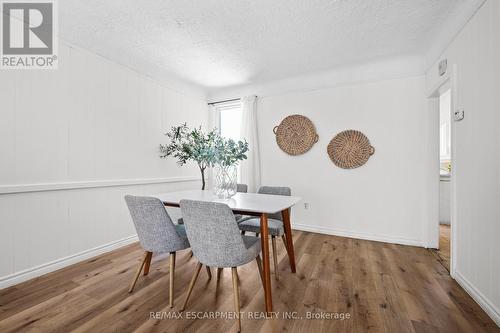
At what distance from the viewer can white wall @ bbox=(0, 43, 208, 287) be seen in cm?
200

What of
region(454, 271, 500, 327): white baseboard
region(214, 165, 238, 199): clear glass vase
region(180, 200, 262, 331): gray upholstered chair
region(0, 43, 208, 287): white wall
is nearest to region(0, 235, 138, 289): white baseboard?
region(0, 43, 208, 287): white wall

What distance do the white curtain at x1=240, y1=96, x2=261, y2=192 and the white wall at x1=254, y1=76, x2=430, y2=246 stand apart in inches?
15.3

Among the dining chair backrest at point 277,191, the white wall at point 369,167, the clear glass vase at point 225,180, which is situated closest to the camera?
the clear glass vase at point 225,180

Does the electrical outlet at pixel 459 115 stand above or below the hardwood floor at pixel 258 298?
above

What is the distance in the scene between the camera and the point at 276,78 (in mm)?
3699

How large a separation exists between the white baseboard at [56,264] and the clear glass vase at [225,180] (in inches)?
64.1

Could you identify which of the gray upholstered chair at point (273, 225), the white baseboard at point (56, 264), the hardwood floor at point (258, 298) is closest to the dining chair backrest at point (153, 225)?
the hardwood floor at point (258, 298)

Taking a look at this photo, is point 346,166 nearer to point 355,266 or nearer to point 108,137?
point 355,266

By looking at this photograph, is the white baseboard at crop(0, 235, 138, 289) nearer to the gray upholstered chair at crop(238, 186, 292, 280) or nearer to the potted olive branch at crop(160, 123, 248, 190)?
the potted olive branch at crop(160, 123, 248, 190)

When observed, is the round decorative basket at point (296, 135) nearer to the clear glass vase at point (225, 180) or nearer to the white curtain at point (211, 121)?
the white curtain at point (211, 121)

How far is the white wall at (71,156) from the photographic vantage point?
2.00m

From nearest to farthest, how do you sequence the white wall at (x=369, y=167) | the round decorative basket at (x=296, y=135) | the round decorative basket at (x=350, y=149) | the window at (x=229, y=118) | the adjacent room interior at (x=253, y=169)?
the adjacent room interior at (x=253, y=169), the white wall at (x=369, y=167), the round decorative basket at (x=350, y=149), the round decorative basket at (x=296, y=135), the window at (x=229, y=118)

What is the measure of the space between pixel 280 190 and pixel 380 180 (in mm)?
1509

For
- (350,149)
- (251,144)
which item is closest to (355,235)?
(350,149)
